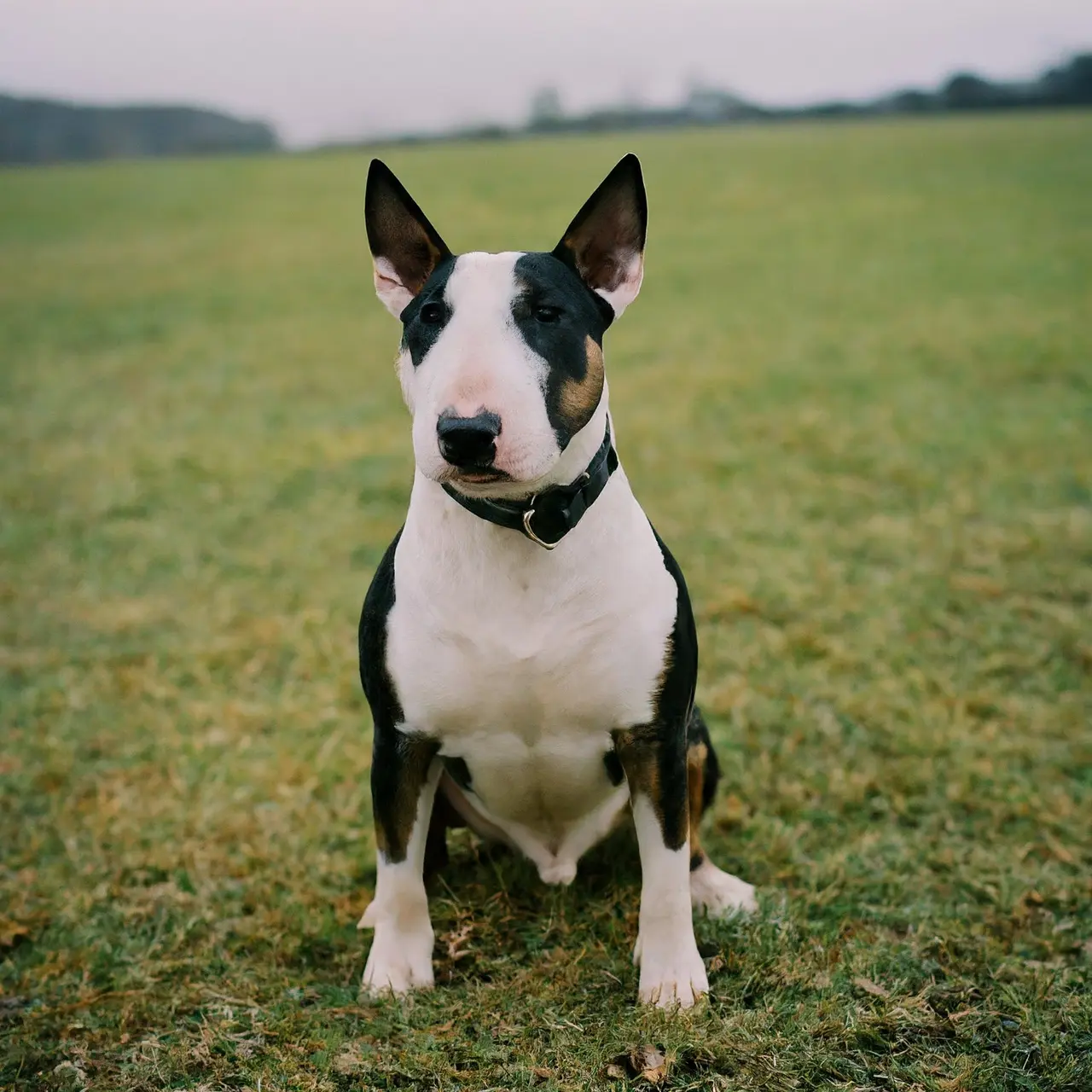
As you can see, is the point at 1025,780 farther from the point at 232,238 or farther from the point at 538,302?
the point at 232,238

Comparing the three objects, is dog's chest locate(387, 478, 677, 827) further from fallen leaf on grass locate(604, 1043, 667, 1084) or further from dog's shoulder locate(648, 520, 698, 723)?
fallen leaf on grass locate(604, 1043, 667, 1084)

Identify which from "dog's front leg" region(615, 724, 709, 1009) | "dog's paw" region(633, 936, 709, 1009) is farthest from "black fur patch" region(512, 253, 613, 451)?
"dog's paw" region(633, 936, 709, 1009)

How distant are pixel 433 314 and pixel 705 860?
5.04 feet

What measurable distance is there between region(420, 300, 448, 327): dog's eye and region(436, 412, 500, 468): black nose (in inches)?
10.0

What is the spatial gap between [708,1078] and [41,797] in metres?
2.47

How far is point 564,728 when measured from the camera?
96.8 inches

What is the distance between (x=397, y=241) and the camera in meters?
2.43

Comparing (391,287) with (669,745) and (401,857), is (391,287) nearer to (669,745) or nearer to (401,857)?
(669,745)

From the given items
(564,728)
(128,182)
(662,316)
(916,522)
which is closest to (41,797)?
(564,728)

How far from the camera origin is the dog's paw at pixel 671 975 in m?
2.54

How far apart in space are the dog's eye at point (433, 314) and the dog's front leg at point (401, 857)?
84 cm

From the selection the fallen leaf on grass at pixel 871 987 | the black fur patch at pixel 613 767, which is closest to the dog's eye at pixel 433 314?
the black fur patch at pixel 613 767

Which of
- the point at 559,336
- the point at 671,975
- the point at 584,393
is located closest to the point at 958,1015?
the point at 671,975

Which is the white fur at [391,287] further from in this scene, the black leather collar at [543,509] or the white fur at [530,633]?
the black leather collar at [543,509]
